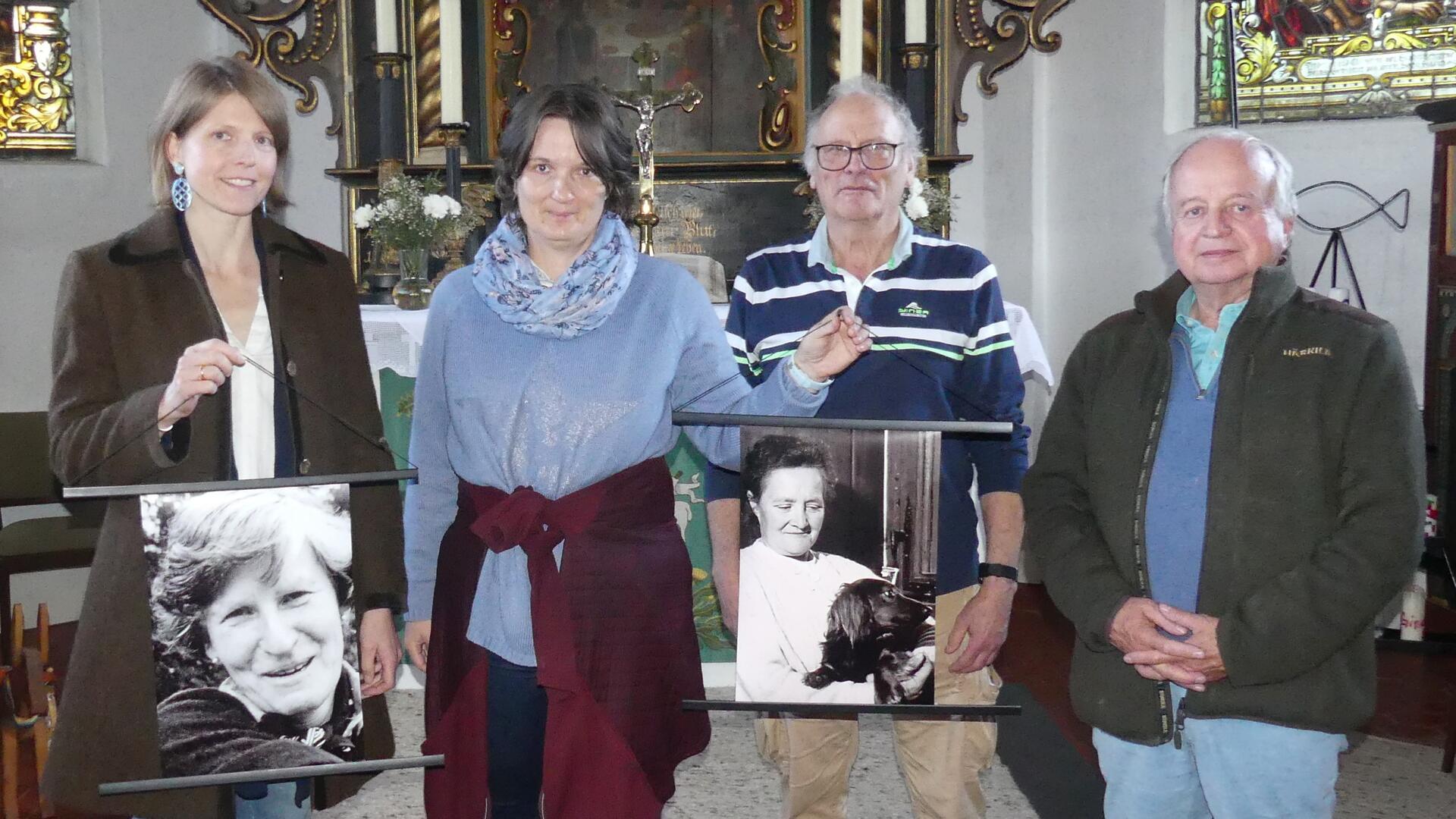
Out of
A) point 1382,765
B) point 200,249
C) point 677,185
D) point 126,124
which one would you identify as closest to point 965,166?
point 677,185

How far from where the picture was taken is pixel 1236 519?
1.86 meters

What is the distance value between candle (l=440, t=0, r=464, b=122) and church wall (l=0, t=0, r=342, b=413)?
232 centimetres

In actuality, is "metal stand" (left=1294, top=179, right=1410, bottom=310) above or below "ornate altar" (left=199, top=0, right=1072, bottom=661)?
below

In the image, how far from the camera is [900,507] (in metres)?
1.90

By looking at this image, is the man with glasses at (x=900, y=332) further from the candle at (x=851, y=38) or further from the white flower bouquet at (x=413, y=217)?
the white flower bouquet at (x=413, y=217)

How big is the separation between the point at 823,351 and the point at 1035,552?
0.51 metres

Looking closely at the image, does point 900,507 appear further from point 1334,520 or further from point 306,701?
point 306,701

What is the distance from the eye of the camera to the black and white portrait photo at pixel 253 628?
180 cm

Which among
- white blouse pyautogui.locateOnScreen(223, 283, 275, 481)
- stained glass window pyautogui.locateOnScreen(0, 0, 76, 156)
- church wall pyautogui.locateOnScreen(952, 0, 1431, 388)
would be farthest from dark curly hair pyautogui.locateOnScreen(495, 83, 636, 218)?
stained glass window pyautogui.locateOnScreen(0, 0, 76, 156)

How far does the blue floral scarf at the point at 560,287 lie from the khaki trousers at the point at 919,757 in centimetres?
86

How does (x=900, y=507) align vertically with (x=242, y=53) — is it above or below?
below

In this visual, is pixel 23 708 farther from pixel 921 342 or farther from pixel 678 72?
pixel 678 72

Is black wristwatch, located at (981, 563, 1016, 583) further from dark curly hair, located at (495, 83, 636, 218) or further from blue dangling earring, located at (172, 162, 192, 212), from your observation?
blue dangling earring, located at (172, 162, 192, 212)

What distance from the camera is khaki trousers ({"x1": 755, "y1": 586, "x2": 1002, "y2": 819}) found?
7.77 ft
